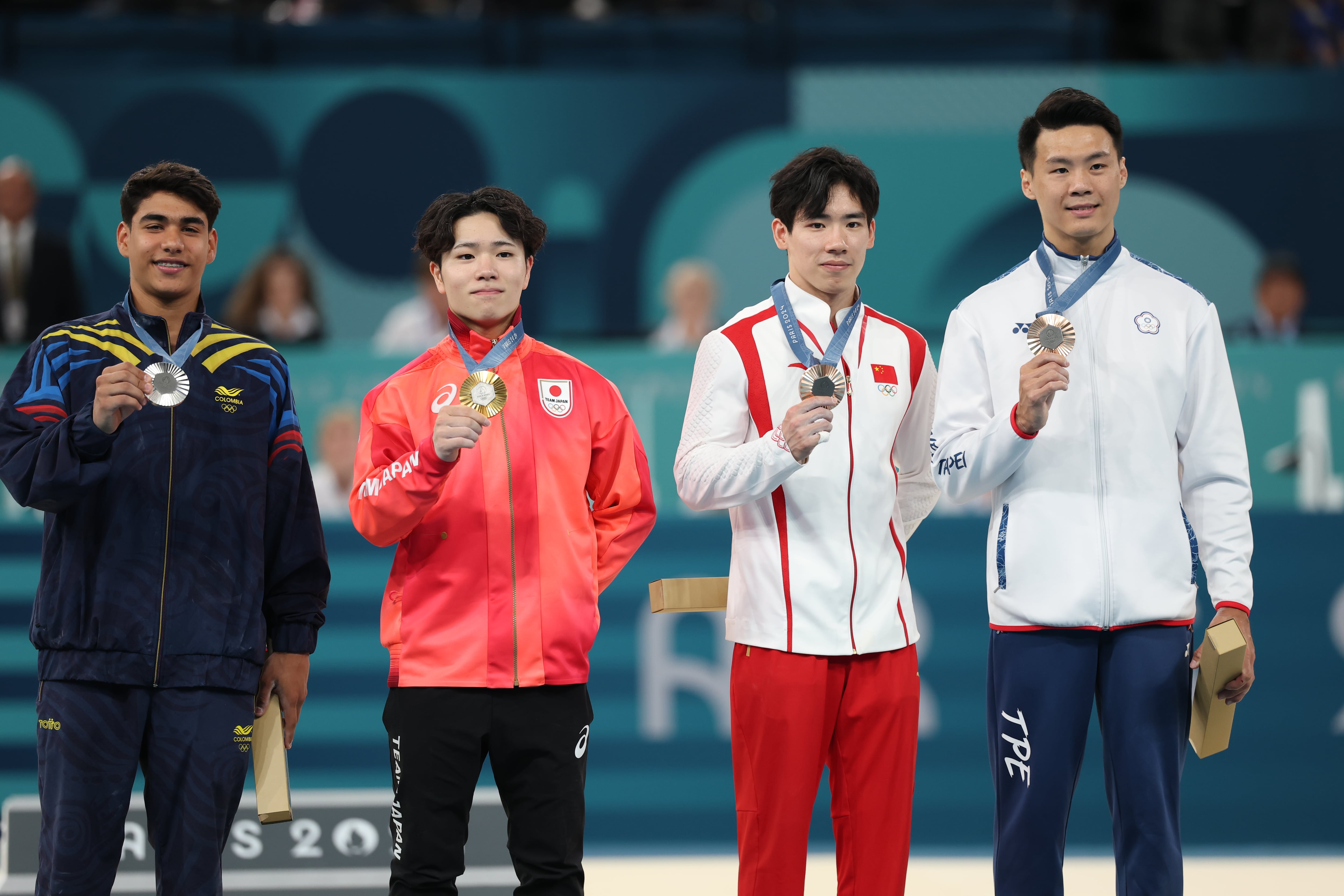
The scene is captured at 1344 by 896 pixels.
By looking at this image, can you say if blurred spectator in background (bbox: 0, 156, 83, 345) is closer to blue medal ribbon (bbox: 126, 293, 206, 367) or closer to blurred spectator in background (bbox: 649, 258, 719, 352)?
blurred spectator in background (bbox: 649, 258, 719, 352)

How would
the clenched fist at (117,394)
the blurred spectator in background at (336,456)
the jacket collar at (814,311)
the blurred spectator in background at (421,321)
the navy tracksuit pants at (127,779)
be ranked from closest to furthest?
the clenched fist at (117,394), the navy tracksuit pants at (127,779), the jacket collar at (814,311), the blurred spectator in background at (336,456), the blurred spectator in background at (421,321)

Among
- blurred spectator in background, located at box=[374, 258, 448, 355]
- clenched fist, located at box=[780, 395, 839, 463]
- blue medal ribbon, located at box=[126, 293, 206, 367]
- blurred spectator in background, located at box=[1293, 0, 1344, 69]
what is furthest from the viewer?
blurred spectator in background, located at box=[1293, 0, 1344, 69]

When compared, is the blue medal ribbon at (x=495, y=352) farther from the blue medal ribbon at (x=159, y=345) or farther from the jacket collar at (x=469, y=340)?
the blue medal ribbon at (x=159, y=345)

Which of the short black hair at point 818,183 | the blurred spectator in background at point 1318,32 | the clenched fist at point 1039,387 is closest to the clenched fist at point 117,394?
the short black hair at point 818,183

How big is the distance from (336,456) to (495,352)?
333cm

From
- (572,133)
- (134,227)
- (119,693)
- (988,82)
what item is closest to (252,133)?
(572,133)

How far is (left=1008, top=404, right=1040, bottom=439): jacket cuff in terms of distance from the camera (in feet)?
10.2

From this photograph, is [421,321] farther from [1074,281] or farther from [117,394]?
[1074,281]

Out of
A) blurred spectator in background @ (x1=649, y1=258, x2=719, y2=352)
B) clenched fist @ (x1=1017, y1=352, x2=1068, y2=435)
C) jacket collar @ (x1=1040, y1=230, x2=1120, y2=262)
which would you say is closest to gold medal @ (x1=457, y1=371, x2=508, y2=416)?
clenched fist @ (x1=1017, y1=352, x2=1068, y2=435)

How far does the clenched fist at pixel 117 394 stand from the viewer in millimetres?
2883

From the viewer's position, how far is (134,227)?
3242 millimetres

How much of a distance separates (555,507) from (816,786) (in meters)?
0.95

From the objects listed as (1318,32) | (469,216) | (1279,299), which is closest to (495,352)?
(469,216)

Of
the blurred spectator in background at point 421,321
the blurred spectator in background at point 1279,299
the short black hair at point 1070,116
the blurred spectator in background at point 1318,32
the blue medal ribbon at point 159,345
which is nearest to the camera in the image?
the blue medal ribbon at point 159,345
